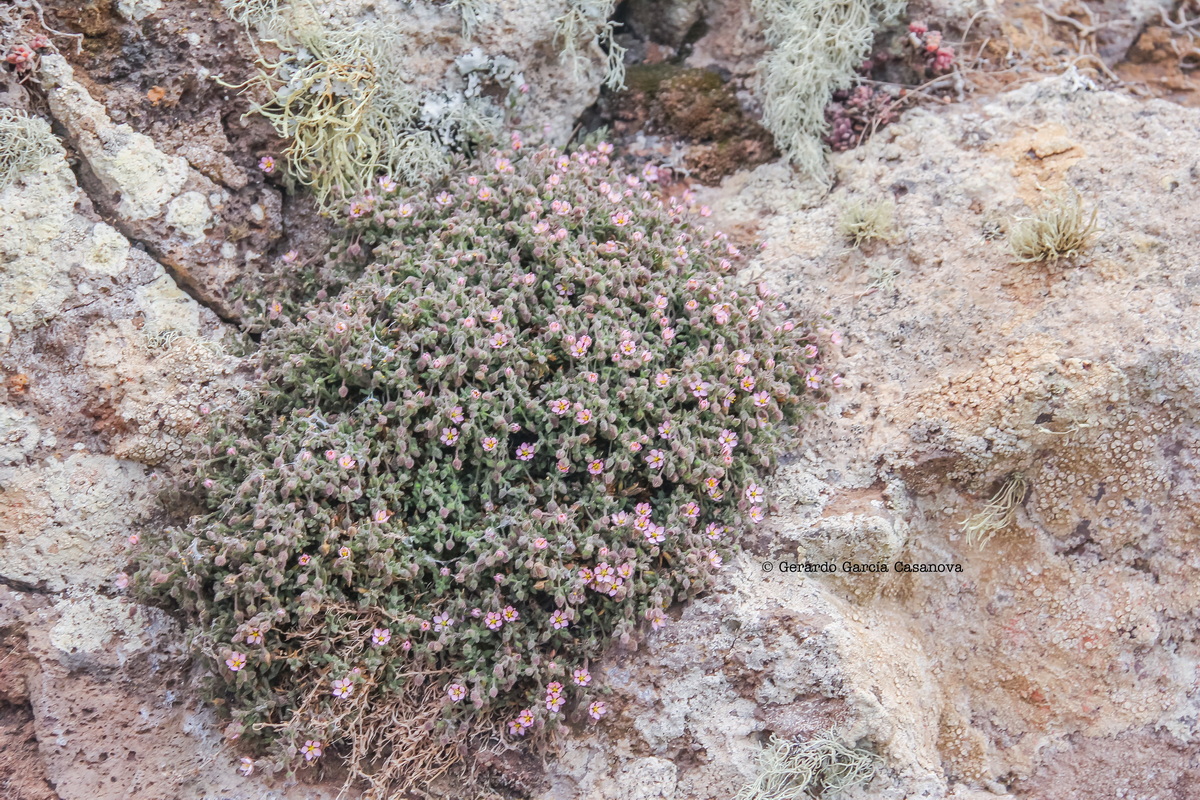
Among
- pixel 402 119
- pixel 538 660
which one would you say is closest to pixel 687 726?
pixel 538 660

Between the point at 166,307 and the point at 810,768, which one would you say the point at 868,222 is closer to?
the point at 810,768

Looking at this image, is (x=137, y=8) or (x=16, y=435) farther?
(x=137, y=8)

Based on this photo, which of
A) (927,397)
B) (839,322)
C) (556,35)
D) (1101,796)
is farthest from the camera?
(556,35)

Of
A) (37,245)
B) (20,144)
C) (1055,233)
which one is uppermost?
(20,144)

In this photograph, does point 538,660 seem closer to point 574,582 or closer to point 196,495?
point 574,582

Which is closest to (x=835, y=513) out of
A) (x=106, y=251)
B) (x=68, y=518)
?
(x=68, y=518)

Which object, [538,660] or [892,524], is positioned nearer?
[538,660]

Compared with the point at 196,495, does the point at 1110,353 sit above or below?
below

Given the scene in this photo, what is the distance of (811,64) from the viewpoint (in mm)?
4516

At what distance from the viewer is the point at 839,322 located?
13.2ft

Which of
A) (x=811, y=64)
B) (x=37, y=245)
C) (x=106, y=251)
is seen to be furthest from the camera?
(x=811, y=64)

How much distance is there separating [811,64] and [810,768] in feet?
11.7

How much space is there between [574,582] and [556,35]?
Answer: 2940mm

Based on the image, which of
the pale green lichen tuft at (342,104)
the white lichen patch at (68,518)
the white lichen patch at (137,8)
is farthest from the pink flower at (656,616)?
the white lichen patch at (137,8)
